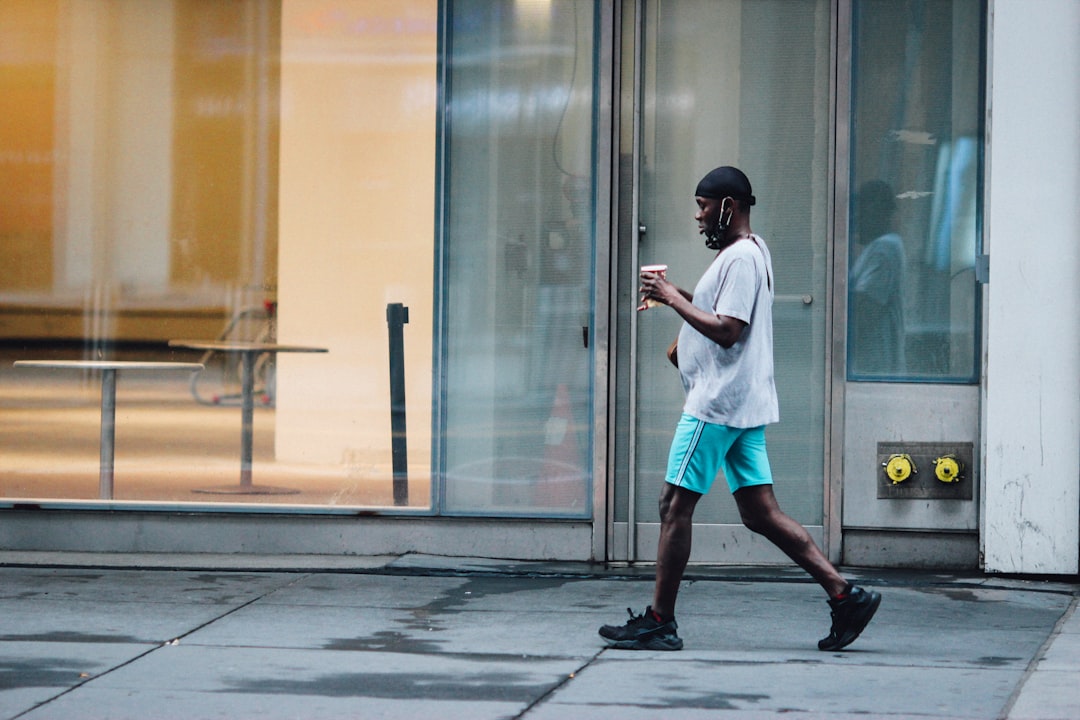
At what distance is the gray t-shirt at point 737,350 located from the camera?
19.4 ft

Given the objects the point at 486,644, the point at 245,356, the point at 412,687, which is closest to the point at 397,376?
the point at 245,356

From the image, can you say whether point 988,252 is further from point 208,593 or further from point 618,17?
point 208,593

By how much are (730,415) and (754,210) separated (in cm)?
240

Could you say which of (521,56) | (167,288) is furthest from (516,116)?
(167,288)

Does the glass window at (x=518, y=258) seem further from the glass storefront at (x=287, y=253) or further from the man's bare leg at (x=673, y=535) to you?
the man's bare leg at (x=673, y=535)

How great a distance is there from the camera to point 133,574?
7.81 meters

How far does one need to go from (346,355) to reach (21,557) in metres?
1.95

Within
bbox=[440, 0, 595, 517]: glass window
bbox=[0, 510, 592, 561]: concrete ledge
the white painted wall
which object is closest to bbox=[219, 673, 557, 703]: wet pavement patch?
bbox=[0, 510, 592, 561]: concrete ledge

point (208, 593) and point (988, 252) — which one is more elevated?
point (988, 252)

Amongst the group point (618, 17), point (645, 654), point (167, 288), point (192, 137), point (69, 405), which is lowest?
point (645, 654)

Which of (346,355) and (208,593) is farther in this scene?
(346,355)

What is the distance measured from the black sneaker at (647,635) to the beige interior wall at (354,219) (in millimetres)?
2469

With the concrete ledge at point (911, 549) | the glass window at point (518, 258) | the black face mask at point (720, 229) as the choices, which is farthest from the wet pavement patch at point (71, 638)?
the concrete ledge at point (911, 549)

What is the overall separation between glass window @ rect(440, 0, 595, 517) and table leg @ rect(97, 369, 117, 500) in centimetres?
178
